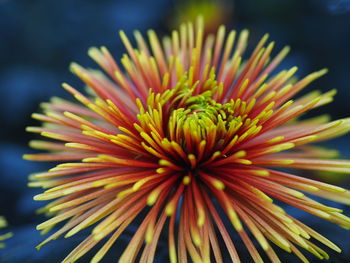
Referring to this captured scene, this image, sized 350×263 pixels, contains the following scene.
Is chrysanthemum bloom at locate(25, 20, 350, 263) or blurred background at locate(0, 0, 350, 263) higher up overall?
blurred background at locate(0, 0, 350, 263)

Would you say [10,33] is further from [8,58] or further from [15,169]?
[15,169]

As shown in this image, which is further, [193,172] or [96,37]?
[96,37]

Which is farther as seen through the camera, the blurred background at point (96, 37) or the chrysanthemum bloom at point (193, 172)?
the blurred background at point (96, 37)

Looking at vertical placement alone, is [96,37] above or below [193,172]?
above

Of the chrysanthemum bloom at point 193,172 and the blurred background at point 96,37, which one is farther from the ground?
the blurred background at point 96,37

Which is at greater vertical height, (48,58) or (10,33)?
(10,33)

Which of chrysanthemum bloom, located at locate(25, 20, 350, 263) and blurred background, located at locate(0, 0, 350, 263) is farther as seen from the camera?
blurred background, located at locate(0, 0, 350, 263)

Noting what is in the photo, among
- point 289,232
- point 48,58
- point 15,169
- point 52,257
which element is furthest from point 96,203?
point 48,58

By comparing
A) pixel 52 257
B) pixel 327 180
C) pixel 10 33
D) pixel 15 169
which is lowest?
pixel 327 180
